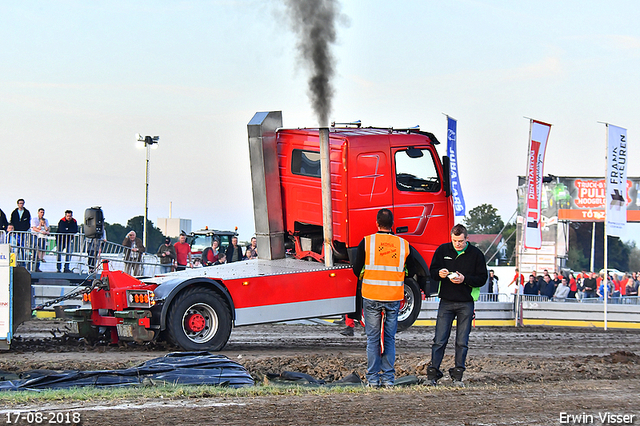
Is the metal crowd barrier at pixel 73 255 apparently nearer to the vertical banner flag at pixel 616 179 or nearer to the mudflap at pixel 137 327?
the mudflap at pixel 137 327

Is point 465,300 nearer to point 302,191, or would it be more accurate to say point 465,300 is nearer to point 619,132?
point 302,191

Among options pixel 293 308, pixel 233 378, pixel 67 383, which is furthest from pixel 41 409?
pixel 293 308

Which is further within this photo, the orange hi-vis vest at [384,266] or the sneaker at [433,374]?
the sneaker at [433,374]

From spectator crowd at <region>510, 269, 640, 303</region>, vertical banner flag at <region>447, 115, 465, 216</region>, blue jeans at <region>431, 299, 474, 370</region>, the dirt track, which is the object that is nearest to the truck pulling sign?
the dirt track

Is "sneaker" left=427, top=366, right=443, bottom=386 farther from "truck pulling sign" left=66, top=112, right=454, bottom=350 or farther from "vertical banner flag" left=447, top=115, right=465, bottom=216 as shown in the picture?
"vertical banner flag" left=447, top=115, right=465, bottom=216

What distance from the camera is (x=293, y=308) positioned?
37.0ft

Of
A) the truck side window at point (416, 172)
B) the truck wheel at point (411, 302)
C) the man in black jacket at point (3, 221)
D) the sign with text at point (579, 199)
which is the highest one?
the sign with text at point (579, 199)

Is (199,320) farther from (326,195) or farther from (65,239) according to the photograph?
(65,239)

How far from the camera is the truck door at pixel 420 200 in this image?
12234 mm

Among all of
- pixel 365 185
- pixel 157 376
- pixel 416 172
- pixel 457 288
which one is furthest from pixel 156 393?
pixel 416 172

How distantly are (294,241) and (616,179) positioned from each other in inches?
342

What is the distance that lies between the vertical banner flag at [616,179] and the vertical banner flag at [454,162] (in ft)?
13.1

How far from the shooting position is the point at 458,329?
27.5 ft

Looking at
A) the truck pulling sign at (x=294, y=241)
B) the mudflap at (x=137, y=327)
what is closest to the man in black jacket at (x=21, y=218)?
the truck pulling sign at (x=294, y=241)
